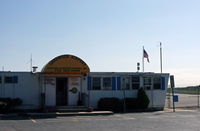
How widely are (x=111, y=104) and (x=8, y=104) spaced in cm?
727

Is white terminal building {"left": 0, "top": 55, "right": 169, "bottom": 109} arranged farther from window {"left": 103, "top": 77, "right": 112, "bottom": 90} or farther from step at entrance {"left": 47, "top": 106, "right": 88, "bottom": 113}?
step at entrance {"left": 47, "top": 106, "right": 88, "bottom": 113}

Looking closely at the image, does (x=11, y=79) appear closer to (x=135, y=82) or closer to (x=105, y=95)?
(x=105, y=95)

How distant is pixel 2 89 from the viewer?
2345cm

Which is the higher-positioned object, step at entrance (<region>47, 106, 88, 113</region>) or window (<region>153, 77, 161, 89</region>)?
window (<region>153, 77, 161, 89</region>)

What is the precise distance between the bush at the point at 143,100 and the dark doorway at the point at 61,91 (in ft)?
18.5

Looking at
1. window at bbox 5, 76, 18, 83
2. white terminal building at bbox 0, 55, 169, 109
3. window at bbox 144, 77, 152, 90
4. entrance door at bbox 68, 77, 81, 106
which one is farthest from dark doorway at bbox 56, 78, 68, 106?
window at bbox 144, 77, 152, 90

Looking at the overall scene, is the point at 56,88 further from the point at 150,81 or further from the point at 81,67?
the point at 150,81

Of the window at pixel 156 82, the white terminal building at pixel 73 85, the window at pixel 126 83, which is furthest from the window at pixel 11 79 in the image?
the window at pixel 156 82

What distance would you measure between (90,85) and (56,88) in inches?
101

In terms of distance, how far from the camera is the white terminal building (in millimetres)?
23484

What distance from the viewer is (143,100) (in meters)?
25.4

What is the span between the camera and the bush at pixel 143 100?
83.3 ft

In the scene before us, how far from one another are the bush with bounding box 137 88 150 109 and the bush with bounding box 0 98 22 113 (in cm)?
890

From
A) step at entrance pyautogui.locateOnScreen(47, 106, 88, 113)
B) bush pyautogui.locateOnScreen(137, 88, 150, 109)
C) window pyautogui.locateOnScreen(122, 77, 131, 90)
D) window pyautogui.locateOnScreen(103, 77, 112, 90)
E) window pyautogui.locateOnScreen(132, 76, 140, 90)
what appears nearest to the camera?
step at entrance pyautogui.locateOnScreen(47, 106, 88, 113)
